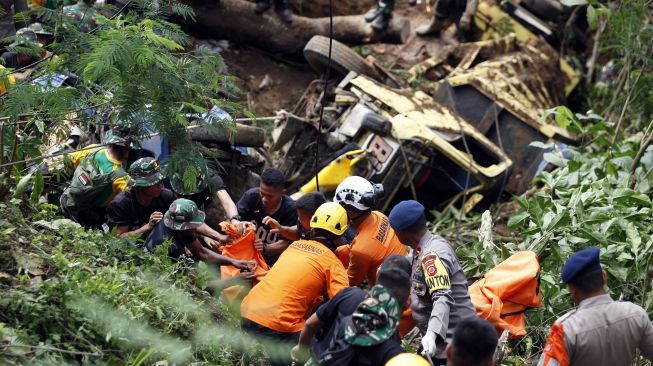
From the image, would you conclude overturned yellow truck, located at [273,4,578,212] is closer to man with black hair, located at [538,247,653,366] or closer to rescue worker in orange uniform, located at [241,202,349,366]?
rescue worker in orange uniform, located at [241,202,349,366]

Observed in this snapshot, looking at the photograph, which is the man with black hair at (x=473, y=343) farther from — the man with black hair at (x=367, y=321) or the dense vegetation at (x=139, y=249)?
the dense vegetation at (x=139, y=249)

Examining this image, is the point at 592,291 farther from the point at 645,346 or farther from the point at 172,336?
the point at 172,336

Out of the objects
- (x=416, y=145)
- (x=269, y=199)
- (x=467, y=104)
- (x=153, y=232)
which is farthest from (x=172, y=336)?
(x=467, y=104)

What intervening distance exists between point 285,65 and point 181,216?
6.79 metres

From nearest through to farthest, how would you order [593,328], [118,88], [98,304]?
[593,328]
[98,304]
[118,88]

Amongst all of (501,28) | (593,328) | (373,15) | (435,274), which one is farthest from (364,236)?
(501,28)

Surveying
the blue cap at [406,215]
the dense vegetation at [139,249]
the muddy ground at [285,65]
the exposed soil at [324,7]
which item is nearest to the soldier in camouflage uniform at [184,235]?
the dense vegetation at [139,249]

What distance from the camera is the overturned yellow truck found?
9.23 m

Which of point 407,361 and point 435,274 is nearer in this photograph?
point 407,361

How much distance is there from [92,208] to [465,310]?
3188 millimetres

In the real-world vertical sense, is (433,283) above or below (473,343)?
below

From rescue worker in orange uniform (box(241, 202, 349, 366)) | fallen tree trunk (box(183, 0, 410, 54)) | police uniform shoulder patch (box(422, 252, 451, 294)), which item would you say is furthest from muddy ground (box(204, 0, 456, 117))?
police uniform shoulder patch (box(422, 252, 451, 294))

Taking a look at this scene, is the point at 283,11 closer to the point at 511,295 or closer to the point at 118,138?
the point at 118,138

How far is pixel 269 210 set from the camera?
7.37 meters
